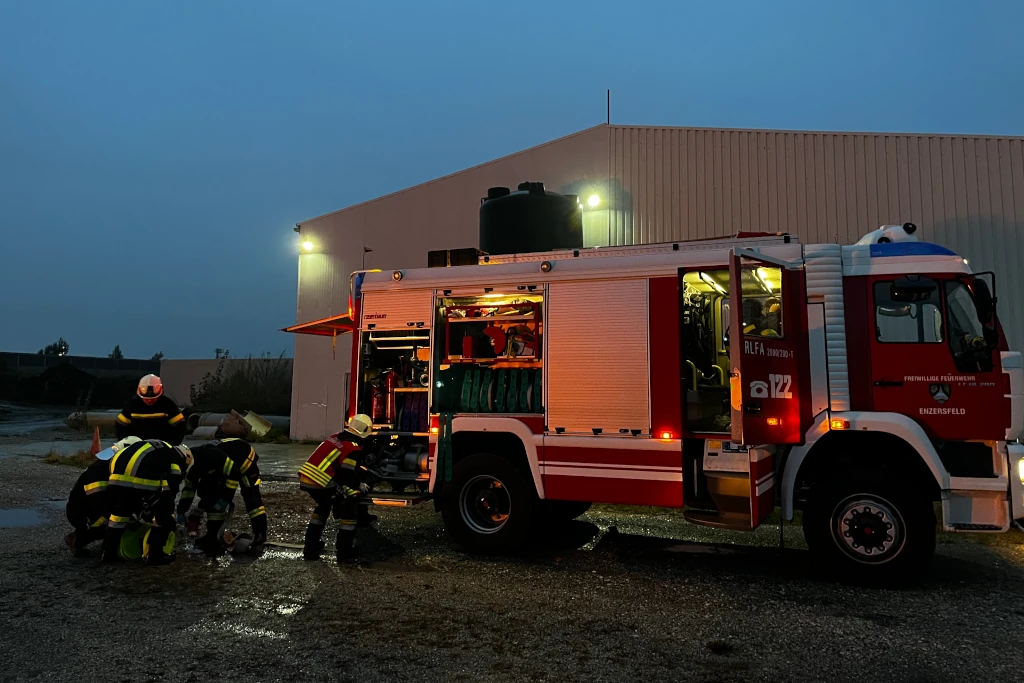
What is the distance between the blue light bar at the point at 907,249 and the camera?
587cm

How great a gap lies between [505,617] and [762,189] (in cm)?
1156

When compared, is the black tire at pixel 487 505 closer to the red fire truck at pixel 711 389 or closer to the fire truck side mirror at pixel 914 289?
the red fire truck at pixel 711 389

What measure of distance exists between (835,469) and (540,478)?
2.65 metres

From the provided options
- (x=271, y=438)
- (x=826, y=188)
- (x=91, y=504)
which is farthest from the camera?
(x=271, y=438)

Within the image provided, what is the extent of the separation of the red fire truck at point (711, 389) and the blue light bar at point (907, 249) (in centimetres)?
2

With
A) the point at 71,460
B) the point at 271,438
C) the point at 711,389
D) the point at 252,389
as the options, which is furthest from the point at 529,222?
the point at 252,389

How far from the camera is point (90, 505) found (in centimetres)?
623

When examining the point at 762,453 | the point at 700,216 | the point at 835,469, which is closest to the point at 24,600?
the point at 762,453

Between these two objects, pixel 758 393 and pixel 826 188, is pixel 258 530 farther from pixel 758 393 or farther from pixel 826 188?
pixel 826 188

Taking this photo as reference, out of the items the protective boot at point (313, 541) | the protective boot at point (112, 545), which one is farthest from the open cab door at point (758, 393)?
the protective boot at point (112, 545)

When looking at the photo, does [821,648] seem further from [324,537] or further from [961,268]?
[324,537]

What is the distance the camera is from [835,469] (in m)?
5.85

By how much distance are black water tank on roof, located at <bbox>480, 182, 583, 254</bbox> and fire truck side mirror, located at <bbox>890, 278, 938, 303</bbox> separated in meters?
7.47

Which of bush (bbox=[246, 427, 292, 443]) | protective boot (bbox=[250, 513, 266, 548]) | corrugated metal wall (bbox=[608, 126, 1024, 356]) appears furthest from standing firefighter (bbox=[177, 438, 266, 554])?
bush (bbox=[246, 427, 292, 443])
